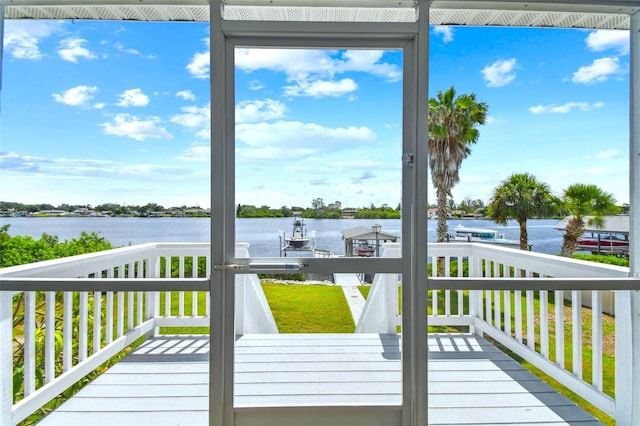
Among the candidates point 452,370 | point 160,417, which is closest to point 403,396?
point 452,370

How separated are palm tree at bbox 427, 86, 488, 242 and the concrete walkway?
536 millimetres

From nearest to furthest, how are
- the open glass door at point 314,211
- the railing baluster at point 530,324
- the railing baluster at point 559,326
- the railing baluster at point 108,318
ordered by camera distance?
the open glass door at point 314,211 < the railing baluster at point 559,326 < the railing baluster at point 530,324 < the railing baluster at point 108,318

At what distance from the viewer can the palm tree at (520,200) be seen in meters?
1.92

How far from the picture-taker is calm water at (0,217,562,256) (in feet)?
5.89

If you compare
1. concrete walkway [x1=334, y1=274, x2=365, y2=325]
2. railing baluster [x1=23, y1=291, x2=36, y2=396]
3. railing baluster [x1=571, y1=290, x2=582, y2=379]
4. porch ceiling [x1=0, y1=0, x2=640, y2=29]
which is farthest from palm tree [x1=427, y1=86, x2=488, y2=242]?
railing baluster [x1=23, y1=291, x2=36, y2=396]

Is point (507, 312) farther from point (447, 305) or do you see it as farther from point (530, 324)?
point (447, 305)

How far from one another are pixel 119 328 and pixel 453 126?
101 inches

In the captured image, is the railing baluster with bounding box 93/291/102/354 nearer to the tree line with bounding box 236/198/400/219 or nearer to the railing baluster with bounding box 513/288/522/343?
the tree line with bounding box 236/198/400/219

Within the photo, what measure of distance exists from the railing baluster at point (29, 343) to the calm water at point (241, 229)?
0.37 m

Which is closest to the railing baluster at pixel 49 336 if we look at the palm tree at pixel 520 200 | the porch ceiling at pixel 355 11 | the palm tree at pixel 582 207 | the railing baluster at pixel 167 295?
the railing baluster at pixel 167 295

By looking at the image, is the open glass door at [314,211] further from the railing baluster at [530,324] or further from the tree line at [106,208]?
the railing baluster at [530,324]

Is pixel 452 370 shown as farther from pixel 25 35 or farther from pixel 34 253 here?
pixel 25 35

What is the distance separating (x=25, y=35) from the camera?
1872mm

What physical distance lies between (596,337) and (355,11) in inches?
90.8
